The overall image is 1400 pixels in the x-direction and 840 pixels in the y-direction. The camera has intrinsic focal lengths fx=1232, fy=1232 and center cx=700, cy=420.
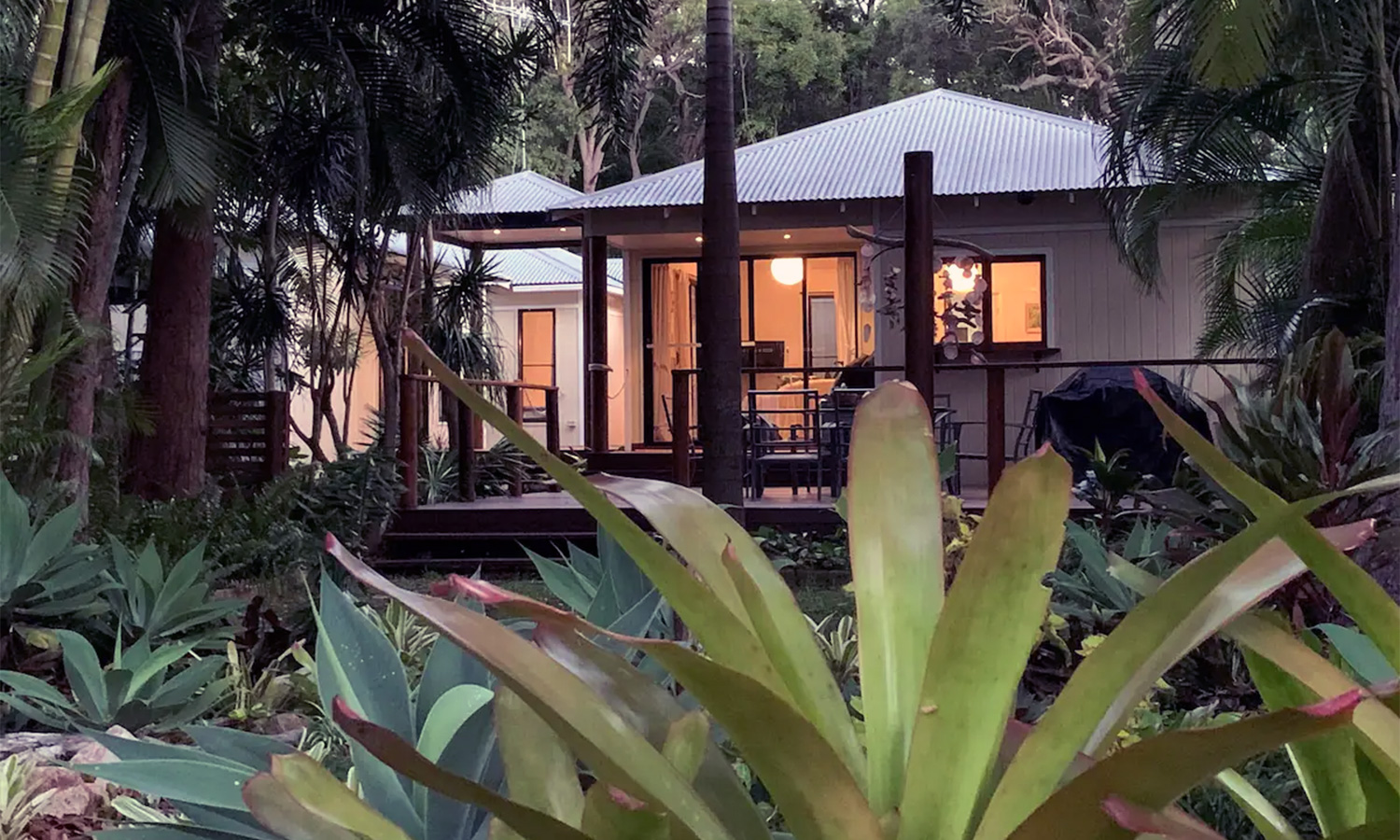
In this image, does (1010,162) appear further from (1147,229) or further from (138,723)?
(138,723)

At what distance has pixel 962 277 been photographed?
7.08 m

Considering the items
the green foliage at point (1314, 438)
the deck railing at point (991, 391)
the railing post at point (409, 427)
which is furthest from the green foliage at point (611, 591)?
the railing post at point (409, 427)

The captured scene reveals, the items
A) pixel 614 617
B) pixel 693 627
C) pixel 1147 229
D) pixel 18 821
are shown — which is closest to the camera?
pixel 693 627

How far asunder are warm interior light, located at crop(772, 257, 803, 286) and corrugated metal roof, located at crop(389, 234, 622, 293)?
5.78 meters

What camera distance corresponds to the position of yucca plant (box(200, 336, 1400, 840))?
2.28 feet

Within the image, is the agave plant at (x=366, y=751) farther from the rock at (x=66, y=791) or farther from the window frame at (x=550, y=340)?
the window frame at (x=550, y=340)

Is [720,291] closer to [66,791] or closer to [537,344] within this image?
[66,791]

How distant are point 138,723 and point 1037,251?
1102cm

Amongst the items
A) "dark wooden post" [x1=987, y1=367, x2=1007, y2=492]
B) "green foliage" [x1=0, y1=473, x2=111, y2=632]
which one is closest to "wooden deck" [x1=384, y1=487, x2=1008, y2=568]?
"dark wooden post" [x1=987, y1=367, x2=1007, y2=492]

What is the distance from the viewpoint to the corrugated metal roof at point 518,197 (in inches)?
573

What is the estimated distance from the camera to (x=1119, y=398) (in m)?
9.54

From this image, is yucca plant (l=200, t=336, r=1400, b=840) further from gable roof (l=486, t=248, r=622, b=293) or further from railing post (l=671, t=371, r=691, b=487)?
gable roof (l=486, t=248, r=622, b=293)

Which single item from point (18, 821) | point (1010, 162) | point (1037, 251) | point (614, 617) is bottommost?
point (18, 821)

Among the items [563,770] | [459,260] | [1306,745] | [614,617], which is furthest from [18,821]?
[459,260]
